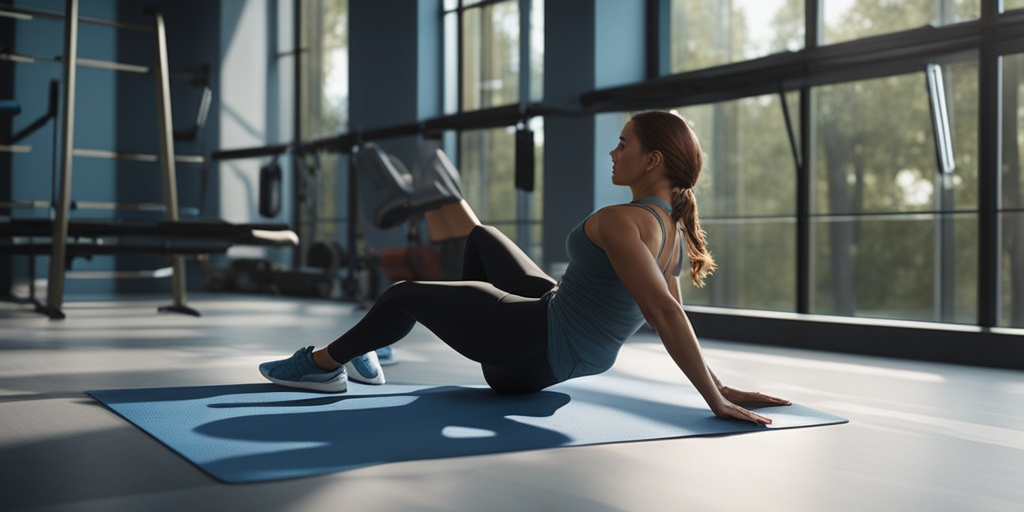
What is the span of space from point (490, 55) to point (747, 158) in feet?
7.47

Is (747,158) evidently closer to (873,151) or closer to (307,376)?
(873,151)

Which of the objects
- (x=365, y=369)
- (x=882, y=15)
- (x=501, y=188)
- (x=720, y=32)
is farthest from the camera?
(x=501, y=188)

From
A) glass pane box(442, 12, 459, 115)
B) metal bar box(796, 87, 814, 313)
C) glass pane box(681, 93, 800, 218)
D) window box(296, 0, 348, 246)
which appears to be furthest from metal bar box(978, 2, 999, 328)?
window box(296, 0, 348, 246)

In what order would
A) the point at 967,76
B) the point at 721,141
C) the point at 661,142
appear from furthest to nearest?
the point at 721,141 → the point at 967,76 → the point at 661,142

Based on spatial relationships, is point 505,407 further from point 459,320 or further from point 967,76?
point 967,76

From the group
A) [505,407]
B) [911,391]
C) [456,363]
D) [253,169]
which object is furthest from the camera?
[253,169]

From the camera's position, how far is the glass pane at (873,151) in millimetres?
7840

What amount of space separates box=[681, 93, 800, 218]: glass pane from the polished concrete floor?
4.17 m

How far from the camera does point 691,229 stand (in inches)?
102

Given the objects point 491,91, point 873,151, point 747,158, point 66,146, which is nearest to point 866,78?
point 747,158

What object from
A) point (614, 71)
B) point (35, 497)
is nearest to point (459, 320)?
point (35, 497)

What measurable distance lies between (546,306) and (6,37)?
840 cm

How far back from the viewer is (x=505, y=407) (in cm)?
273

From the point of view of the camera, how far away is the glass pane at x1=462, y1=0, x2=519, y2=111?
801 centimetres
